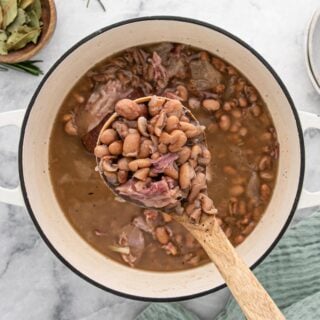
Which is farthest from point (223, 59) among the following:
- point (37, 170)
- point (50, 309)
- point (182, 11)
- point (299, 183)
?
point (50, 309)

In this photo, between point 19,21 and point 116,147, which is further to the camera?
point 19,21

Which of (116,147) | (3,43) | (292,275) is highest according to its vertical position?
(116,147)

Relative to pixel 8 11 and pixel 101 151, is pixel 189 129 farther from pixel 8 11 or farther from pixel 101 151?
pixel 8 11

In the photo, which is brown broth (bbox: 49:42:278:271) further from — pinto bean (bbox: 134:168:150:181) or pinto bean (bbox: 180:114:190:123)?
pinto bean (bbox: 134:168:150:181)

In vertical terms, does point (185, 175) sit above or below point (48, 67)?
above

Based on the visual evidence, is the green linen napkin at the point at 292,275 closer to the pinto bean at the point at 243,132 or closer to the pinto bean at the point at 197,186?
the pinto bean at the point at 243,132

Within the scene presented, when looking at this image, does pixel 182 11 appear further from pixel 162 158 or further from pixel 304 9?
pixel 162 158

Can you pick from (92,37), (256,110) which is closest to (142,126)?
(92,37)

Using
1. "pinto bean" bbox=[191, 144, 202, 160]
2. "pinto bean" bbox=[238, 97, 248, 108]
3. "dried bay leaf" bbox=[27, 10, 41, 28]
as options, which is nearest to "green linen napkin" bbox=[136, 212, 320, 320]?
"pinto bean" bbox=[238, 97, 248, 108]
